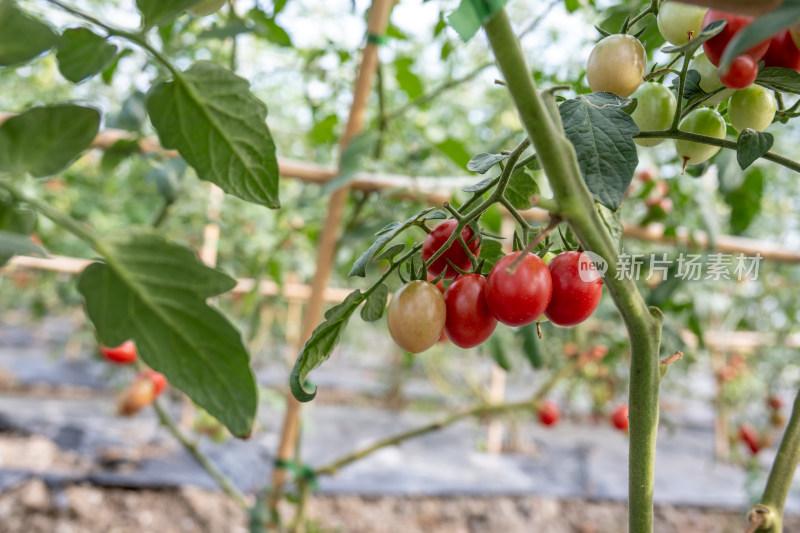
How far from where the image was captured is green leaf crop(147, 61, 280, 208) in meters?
0.32

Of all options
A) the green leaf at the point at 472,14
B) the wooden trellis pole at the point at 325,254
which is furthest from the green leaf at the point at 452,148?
the green leaf at the point at 472,14

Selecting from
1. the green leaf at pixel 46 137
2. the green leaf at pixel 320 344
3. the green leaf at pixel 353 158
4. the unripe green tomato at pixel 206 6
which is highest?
the green leaf at pixel 353 158

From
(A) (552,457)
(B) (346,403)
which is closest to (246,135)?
(A) (552,457)

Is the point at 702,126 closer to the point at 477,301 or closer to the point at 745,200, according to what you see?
the point at 477,301

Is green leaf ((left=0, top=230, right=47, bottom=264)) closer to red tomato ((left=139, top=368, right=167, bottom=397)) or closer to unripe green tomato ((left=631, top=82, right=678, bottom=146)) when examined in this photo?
unripe green tomato ((left=631, top=82, right=678, bottom=146))

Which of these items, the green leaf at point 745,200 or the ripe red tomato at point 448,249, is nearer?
the ripe red tomato at point 448,249

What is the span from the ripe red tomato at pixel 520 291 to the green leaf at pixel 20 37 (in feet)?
0.81

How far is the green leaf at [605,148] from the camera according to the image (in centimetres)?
22

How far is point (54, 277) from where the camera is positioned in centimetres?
250

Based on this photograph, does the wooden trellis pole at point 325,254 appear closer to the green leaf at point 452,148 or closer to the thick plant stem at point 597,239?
the green leaf at point 452,148

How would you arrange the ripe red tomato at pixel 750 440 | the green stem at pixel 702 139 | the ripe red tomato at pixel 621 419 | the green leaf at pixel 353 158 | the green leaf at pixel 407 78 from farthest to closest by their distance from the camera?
the ripe red tomato at pixel 750 440 < the ripe red tomato at pixel 621 419 < the green leaf at pixel 407 78 < the green leaf at pixel 353 158 < the green stem at pixel 702 139

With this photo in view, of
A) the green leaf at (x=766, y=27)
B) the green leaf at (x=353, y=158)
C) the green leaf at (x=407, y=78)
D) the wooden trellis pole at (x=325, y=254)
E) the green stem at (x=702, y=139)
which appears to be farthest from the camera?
the green leaf at (x=407, y=78)

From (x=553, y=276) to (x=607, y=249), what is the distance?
0.08 meters

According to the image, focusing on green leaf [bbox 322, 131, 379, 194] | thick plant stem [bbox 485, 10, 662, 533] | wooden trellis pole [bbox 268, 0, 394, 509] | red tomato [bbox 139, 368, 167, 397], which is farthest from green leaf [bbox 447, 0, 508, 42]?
red tomato [bbox 139, 368, 167, 397]
